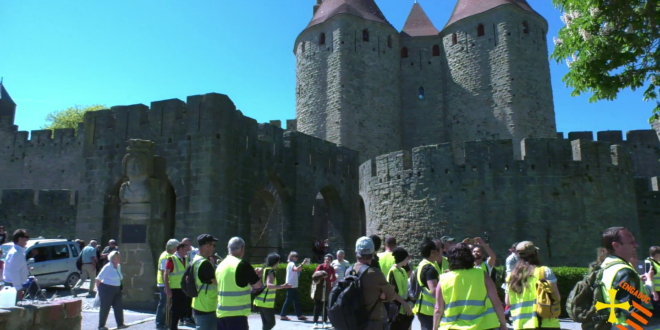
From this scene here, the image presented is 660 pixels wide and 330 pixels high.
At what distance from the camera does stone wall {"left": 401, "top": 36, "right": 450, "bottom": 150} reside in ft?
112

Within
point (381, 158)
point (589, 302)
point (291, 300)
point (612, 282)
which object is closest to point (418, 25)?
point (381, 158)

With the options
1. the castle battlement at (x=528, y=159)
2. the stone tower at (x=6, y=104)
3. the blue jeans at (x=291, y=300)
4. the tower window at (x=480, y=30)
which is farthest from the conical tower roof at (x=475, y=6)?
the stone tower at (x=6, y=104)

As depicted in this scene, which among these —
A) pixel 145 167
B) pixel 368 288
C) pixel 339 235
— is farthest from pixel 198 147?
pixel 368 288

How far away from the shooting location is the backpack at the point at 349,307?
473 centimetres

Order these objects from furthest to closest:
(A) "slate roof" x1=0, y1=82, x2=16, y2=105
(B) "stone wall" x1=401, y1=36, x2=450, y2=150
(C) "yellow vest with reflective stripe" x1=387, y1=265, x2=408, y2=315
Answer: (A) "slate roof" x1=0, y1=82, x2=16, y2=105 < (B) "stone wall" x1=401, y1=36, x2=450, y2=150 < (C) "yellow vest with reflective stripe" x1=387, y1=265, x2=408, y2=315

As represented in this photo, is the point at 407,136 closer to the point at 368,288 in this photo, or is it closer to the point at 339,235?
the point at 339,235

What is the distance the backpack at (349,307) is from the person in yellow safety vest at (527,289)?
1441 mm

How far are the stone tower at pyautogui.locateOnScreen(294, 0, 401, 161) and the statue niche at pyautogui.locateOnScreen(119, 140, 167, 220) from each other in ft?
65.0

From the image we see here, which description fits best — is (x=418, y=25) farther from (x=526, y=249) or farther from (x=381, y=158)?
(x=526, y=249)

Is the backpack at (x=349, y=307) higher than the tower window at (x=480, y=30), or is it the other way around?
the tower window at (x=480, y=30)

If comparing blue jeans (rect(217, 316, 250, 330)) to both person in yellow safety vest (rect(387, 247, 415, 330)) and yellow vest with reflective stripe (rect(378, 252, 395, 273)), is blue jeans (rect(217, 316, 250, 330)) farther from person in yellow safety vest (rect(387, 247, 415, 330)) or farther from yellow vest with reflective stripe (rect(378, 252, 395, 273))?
yellow vest with reflective stripe (rect(378, 252, 395, 273))

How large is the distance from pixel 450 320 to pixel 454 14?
1276 inches

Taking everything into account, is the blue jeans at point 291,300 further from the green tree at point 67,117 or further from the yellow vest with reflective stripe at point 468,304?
the green tree at point 67,117

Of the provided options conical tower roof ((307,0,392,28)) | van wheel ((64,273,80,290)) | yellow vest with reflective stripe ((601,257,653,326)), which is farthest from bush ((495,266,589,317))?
conical tower roof ((307,0,392,28))
